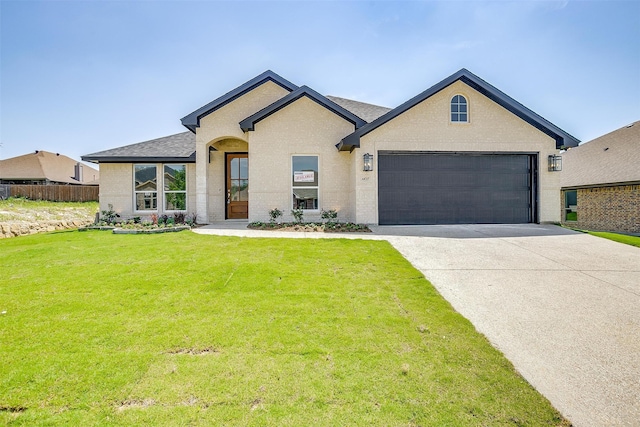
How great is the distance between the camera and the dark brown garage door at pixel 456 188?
35.5ft

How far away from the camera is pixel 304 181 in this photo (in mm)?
11531

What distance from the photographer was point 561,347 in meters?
2.81

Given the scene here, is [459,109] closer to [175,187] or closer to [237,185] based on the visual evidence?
[237,185]

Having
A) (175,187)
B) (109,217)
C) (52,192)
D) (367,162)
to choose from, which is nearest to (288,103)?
(367,162)

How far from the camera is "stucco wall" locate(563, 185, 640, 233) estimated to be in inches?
686

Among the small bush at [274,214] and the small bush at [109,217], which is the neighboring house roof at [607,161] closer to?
the small bush at [274,214]

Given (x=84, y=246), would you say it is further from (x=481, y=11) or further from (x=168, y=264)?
(x=481, y=11)

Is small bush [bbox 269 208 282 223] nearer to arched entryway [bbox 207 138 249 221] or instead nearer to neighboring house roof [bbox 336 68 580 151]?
arched entryway [bbox 207 138 249 221]

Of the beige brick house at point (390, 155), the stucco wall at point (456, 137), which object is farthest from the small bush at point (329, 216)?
the stucco wall at point (456, 137)

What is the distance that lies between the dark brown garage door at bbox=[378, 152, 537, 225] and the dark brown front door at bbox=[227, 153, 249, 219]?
A: 6025 mm

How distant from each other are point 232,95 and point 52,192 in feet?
81.0

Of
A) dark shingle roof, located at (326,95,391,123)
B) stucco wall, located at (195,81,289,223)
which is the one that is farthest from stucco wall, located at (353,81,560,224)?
stucco wall, located at (195,81,289,223)

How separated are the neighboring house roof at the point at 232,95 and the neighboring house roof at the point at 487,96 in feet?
13.1

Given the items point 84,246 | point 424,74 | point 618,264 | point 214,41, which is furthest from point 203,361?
point 424,74
